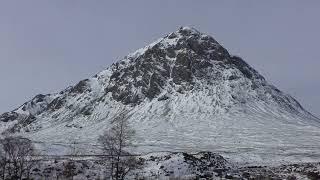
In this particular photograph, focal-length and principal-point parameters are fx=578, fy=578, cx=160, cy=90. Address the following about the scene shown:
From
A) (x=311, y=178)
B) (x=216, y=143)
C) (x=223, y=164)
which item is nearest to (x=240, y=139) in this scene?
(x=216, y=143)

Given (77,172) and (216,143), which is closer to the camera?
(77,172)

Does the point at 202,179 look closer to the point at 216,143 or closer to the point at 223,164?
the point at 223,164

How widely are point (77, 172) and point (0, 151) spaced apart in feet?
72.3

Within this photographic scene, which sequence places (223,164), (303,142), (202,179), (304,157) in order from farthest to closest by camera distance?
(303,142)
(304,157)
(223,164)
(202,179)

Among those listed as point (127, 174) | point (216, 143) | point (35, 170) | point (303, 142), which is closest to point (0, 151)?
point (35, 170)

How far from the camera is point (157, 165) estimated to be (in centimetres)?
8119

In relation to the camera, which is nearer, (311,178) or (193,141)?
(311,178)

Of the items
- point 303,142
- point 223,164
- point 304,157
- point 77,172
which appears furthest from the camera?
point 303,142

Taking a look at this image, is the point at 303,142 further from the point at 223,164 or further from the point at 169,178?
the point at 169,178

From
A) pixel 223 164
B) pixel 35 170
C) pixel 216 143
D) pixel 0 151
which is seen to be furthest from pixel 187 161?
pixel 216 143

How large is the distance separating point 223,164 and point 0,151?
118 feet

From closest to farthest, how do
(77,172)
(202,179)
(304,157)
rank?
(202,179) < (77,172) < (304,157)

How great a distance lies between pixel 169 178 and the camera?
73.3m

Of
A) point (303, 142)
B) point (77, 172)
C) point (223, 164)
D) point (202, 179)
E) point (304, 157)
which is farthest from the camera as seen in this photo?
point (303, 142)
